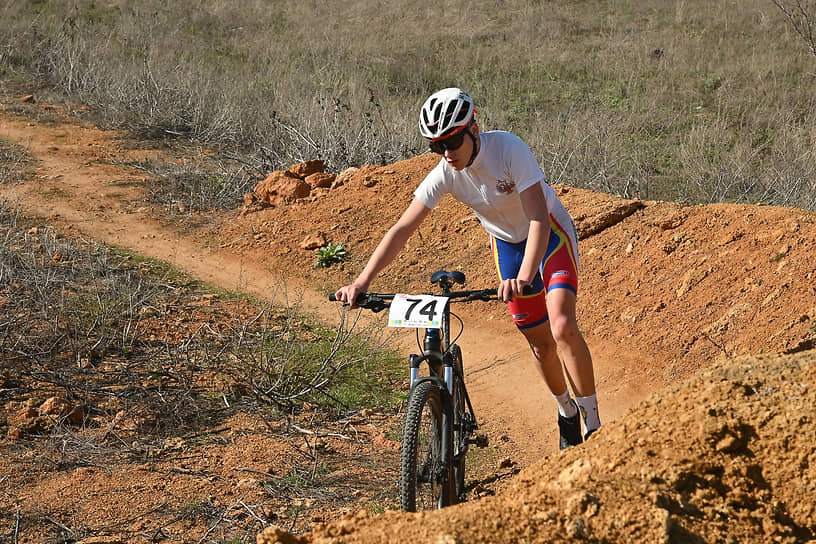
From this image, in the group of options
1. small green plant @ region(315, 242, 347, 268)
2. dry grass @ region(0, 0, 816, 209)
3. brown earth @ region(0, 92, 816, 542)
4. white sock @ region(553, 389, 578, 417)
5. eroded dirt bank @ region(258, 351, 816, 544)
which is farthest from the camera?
dry grass @ region(0, 0, 816, 209)

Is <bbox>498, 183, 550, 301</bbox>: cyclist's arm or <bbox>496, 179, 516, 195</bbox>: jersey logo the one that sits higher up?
<bbox>496, 179, 516, 195</bbox>: jersey logo

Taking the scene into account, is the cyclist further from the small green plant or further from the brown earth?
the small green plant

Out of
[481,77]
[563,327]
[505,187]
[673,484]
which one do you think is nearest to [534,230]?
[505,187]

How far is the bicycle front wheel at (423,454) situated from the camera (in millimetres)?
3369

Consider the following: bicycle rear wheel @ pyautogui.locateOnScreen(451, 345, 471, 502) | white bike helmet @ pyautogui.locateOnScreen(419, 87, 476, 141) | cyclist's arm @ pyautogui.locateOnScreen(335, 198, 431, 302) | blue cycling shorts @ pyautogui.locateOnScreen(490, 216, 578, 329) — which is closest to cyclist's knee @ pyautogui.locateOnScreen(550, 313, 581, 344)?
blue cycling shorts @ pyautogui.locateOnScreen(490, 216, 578, 329)

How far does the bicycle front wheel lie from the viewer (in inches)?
133

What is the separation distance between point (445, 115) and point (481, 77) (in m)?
12.3

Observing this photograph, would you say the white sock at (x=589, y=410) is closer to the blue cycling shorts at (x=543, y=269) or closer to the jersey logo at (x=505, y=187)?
the blue cycling shorts at (x=543, y=269)

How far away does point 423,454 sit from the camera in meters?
3.72

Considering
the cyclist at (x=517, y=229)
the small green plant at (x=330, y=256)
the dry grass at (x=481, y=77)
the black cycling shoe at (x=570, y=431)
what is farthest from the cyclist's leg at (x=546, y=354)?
the dry grass at (x=481, y=77)

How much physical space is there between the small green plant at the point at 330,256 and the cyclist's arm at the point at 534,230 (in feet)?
16.8

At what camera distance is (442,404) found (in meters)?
3.66

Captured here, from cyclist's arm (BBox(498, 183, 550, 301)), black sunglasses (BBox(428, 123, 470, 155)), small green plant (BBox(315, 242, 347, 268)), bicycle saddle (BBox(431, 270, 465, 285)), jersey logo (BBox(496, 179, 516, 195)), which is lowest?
small green plant (BBox(315, 242, 347, 268))

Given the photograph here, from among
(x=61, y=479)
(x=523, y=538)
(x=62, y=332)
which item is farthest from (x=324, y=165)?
(x=523, y=538)
